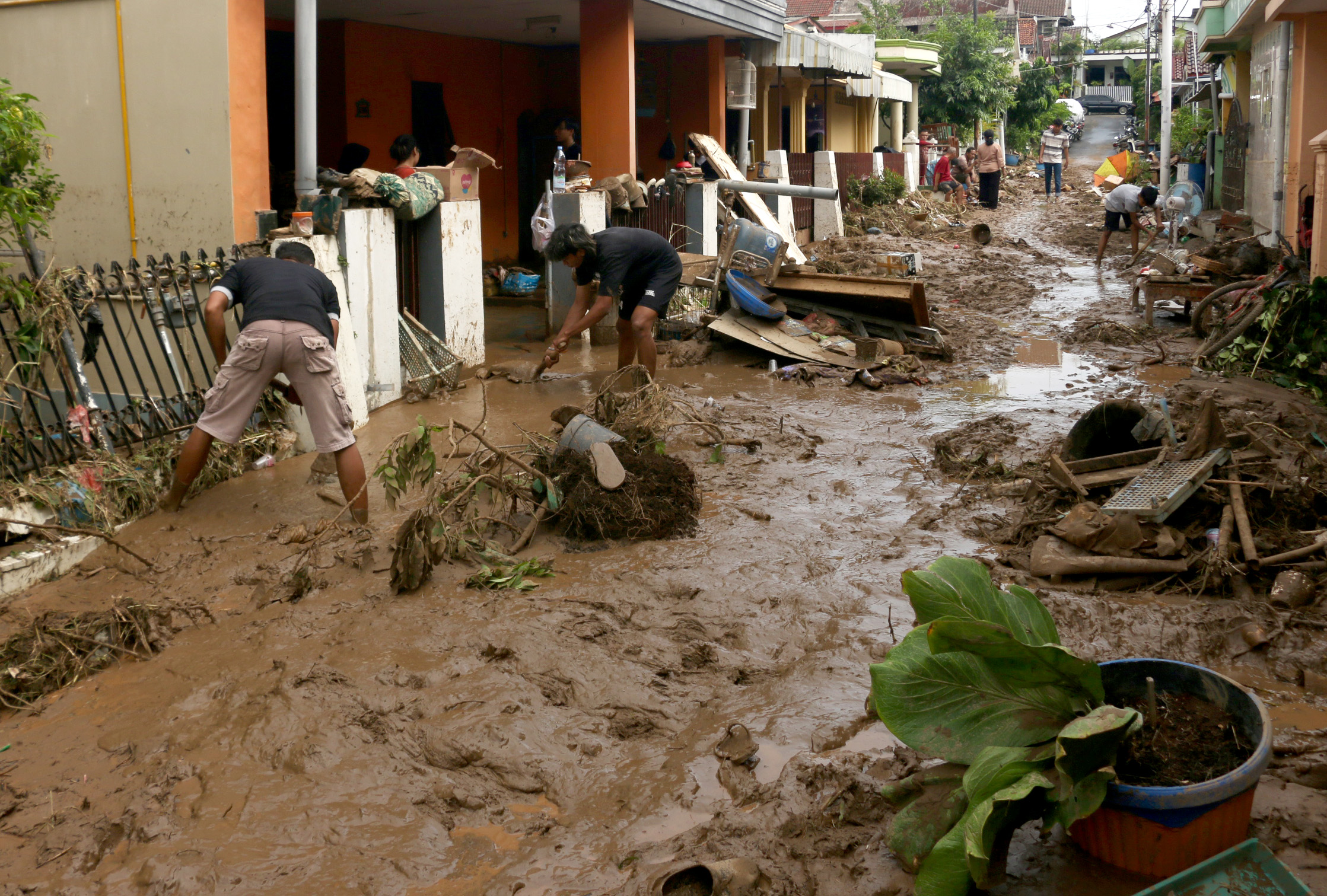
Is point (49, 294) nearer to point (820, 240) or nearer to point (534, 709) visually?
point (534, 709)

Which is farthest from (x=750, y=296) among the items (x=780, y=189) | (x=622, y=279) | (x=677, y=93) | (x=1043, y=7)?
(x=1043, y=7)

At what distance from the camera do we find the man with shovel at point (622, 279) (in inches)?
309

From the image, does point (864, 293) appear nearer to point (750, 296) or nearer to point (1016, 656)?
point (750, 296)

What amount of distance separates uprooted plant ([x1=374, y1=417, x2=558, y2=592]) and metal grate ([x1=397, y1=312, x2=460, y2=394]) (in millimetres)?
2890

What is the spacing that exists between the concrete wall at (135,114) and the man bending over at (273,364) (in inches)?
88.9

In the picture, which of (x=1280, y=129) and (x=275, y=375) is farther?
(x=1280, y=129)

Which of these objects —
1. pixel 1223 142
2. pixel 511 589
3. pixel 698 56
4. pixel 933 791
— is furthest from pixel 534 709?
pixel 1223 142

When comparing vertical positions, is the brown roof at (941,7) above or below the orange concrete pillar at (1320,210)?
above

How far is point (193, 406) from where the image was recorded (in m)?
6.72

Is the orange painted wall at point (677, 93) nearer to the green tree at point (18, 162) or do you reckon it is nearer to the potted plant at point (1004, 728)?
the green tree at point (18, 162)

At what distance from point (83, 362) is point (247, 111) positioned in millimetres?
2416

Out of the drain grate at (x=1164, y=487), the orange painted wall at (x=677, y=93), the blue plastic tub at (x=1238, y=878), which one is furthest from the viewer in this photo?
the orange painted wall at (x=677, y=93)

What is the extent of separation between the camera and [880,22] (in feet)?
118

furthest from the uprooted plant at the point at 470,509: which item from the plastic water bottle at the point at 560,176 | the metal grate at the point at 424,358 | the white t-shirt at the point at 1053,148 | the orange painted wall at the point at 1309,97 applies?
the white t-shirt at the point at 1053,148
